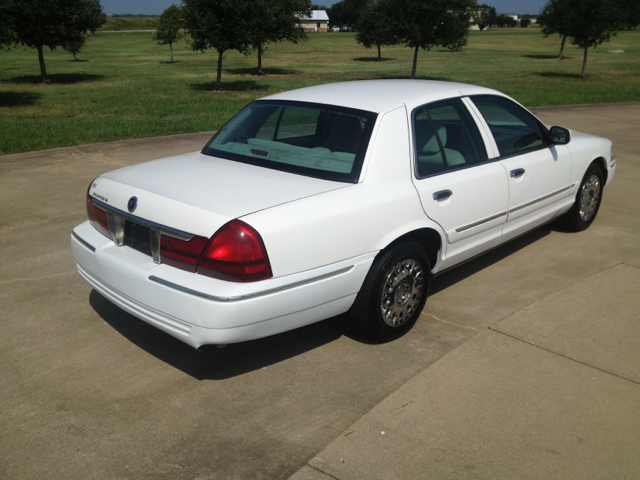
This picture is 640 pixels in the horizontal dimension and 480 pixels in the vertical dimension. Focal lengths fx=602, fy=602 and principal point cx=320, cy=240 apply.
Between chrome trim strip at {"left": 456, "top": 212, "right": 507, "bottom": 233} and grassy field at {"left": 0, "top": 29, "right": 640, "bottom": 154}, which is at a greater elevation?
chrome trim strip at {"left": 456, "top": 212, "right": 507, "bottom": 233}

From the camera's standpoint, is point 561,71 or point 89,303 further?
point 561,71

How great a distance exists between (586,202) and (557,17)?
30.0 m

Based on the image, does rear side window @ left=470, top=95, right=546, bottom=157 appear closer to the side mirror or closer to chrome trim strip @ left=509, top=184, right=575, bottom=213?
the side mirror

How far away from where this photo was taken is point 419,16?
2791 cm

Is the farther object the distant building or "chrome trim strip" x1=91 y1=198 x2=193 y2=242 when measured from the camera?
the distant building

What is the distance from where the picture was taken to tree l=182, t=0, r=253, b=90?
870 inches

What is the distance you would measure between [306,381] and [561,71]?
35183 millimetres

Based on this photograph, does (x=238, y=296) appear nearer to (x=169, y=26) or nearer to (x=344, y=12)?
(x=169, y=26)

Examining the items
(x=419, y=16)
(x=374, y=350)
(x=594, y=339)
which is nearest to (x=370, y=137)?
(x=374, y=350)

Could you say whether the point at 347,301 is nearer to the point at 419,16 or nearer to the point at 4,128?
the point at 4,128

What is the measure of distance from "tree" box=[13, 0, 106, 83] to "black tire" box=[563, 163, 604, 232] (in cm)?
2203

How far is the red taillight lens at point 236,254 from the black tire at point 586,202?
4.05m

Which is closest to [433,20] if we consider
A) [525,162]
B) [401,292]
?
[525,162]

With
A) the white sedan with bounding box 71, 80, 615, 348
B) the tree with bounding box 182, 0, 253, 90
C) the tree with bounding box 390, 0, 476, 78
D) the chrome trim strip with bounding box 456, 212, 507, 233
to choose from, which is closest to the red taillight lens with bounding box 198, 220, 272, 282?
the white sedan with bounding box 71, 80, 615, 348
